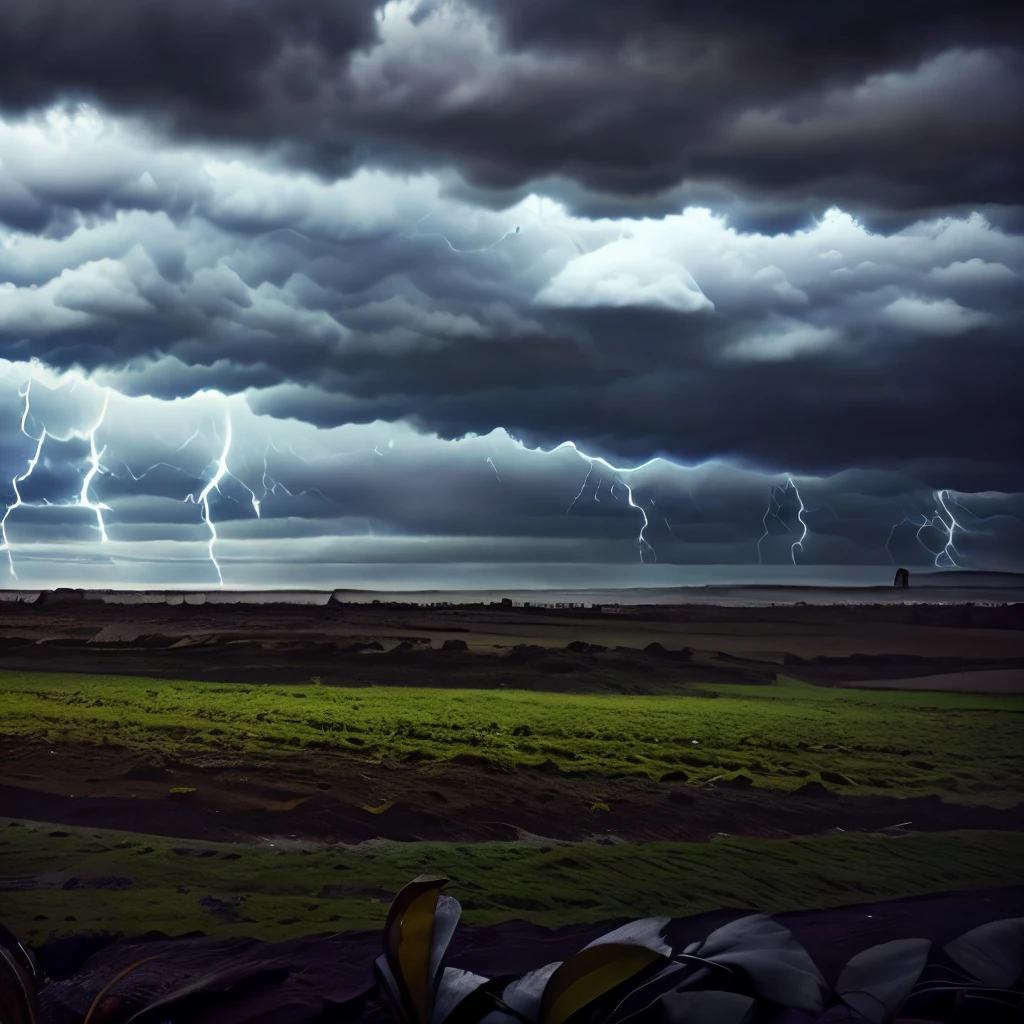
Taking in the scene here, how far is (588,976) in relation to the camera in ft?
6.17

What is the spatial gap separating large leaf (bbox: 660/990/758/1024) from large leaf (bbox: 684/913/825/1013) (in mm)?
66

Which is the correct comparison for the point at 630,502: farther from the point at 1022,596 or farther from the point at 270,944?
the point at 270,944

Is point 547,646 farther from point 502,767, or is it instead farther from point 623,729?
point 502,767

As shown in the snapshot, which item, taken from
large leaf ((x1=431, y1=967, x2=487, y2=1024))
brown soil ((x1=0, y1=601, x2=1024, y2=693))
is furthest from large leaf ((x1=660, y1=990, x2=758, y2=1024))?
brown soil ((x1=0, y1=601, x2=1024, y2=693))

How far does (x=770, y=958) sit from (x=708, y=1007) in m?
0.21

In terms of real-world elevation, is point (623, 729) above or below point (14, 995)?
above

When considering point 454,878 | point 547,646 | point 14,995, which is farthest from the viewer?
point 547,646

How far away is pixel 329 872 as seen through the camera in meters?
2.71

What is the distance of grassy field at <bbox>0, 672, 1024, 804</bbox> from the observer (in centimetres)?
326

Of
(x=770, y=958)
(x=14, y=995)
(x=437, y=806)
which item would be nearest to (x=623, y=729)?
(x=437, y=806)

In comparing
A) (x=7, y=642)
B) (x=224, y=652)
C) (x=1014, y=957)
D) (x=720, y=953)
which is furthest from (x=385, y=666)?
(x=1014, y=957)

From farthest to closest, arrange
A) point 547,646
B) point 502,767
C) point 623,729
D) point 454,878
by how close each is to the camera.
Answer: point 547,646, point 623,729, point 502,767, point 454,878

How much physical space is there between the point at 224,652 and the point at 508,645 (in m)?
1.38

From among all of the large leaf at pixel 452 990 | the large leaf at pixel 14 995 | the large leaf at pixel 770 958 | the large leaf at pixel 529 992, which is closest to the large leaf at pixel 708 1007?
the large leaf at pixel 770 958
